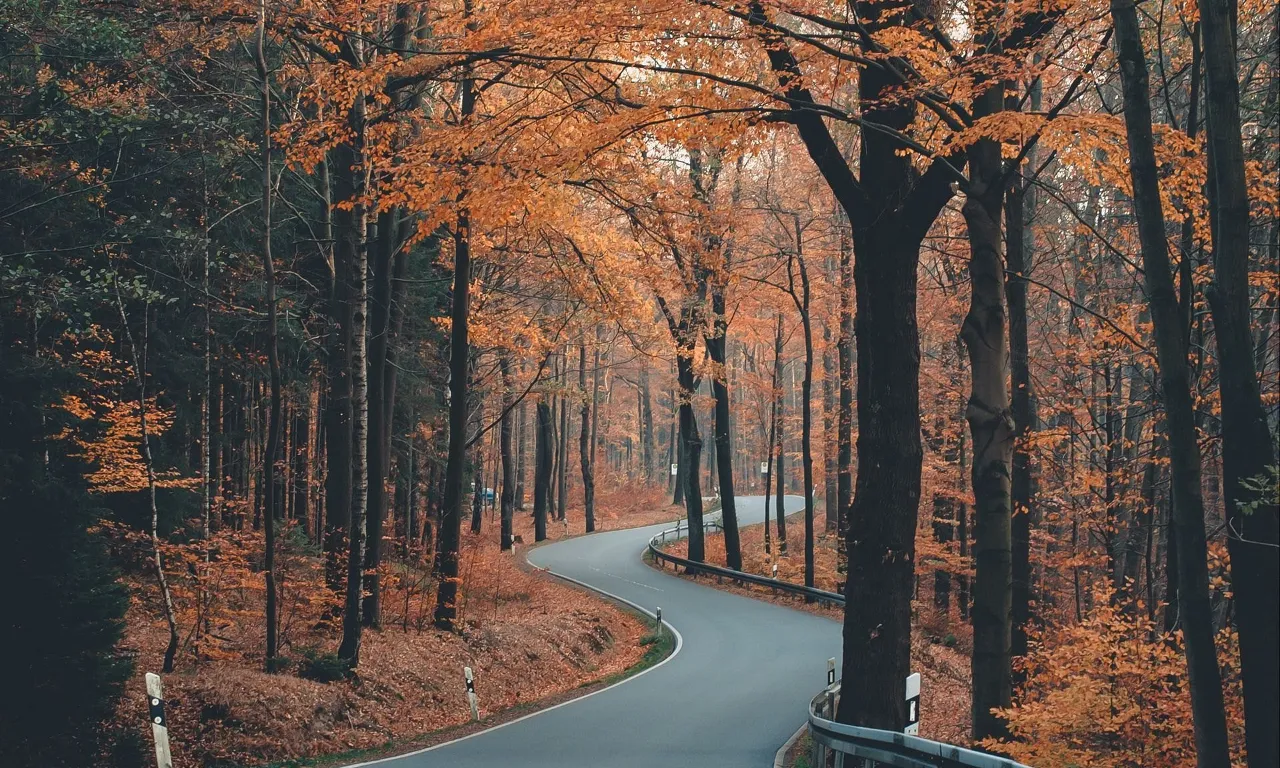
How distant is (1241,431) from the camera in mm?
6207

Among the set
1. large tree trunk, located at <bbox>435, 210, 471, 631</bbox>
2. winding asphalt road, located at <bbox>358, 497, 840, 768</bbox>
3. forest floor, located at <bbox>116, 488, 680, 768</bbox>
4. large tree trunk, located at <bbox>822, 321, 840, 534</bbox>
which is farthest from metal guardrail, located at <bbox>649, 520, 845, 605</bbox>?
large tree trunk, located at <bbox>435, 210, 471, 631</bbox>

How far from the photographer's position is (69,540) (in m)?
10.8

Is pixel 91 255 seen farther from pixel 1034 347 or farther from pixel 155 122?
pixel 1034 347

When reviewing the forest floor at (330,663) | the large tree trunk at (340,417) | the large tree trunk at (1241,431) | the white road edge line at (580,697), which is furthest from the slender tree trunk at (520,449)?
the large tree trunk at (1241,431)

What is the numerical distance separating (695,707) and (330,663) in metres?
5.86

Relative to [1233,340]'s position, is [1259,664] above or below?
below

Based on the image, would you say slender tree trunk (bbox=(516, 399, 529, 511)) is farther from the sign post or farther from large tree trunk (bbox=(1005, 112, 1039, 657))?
the sign post

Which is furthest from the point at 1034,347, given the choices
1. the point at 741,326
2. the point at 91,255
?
the point at 91,255

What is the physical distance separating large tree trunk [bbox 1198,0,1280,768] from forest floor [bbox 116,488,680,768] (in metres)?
10.3

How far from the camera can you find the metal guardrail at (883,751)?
5039 mm

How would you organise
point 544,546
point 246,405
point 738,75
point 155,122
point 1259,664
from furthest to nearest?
1. point 544,546
2. point 246,405
3. point 155,122
4. point 738,75
5. point 1259,664

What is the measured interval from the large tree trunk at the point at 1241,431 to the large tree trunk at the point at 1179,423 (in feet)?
0.66

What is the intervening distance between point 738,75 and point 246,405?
20.6 m

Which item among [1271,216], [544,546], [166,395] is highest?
[1271,216]
